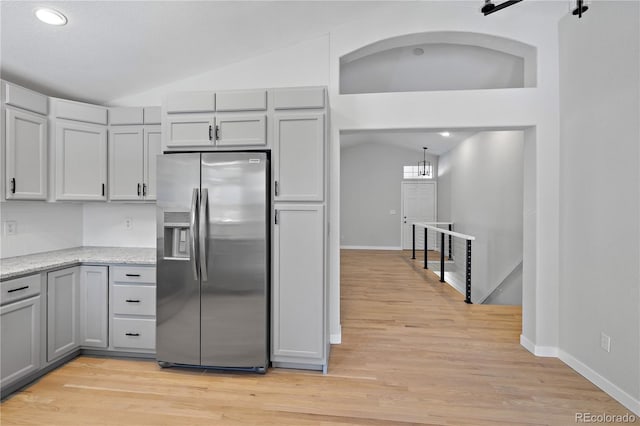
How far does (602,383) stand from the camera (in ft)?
7.41

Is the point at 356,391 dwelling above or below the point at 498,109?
below

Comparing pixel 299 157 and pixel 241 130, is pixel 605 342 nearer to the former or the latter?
pixel 299 157

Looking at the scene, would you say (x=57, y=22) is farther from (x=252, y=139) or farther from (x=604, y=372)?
(x=604, y=372)

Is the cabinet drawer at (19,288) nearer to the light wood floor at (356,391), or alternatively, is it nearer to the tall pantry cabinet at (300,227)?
the light wood floor at (356,391)

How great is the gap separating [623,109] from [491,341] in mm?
2355

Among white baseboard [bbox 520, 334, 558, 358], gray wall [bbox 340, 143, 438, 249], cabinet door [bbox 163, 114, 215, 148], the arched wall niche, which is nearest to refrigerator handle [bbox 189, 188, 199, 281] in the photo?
cabinet door [bbox 163, 114, 215, 148]

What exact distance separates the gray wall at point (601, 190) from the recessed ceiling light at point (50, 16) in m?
4.10

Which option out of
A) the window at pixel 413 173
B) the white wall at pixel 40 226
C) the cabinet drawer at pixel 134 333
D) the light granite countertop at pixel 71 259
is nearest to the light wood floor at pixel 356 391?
the cabinet drawer at pixel 134 333

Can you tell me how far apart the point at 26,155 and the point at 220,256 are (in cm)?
193

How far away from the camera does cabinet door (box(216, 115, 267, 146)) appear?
Answer: 8.27 feet

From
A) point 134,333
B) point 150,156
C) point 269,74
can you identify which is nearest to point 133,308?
point 134,333

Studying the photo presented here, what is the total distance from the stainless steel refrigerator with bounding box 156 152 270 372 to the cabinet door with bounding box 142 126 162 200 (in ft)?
1.88

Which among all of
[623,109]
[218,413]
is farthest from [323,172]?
[623,109]

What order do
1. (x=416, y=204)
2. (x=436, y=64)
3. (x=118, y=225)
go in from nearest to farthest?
1. (x=118, y=225)
2. (x=436, y=64)
3. (x=416, y=204)
